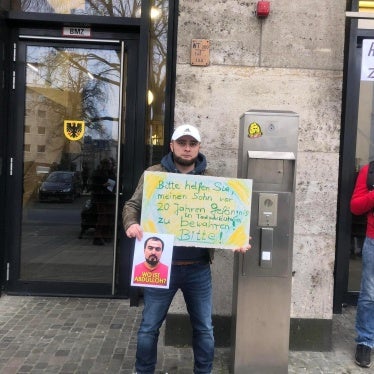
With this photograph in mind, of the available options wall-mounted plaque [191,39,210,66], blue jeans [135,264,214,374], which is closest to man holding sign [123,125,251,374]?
blue jeans [135,264,214,374]

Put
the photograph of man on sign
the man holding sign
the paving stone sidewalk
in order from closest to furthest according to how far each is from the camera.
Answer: the photograph of man on sign, the man holding sign, the paving stone sidewalk

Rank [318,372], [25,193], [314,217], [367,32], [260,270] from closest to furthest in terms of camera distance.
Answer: [260,270] < [318,372] < [314,217] < [367,32] < [25,193]

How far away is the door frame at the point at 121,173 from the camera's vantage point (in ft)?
16.8

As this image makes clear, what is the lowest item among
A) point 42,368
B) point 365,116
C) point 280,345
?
point 42,368

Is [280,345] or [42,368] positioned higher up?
[280,345]

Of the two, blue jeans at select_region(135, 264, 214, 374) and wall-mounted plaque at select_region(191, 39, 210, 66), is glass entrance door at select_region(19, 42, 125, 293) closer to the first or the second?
wall-mounted plaque at select_region(191, 39, 210, 66)

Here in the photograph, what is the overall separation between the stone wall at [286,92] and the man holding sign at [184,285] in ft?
2.93

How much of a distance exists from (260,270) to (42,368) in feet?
6.01

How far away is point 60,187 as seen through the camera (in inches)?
208

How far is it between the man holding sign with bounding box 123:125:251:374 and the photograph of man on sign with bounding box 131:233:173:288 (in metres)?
0.13

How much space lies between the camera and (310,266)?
406 cm

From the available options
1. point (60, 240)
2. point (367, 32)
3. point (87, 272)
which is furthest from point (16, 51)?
point (367, 32)

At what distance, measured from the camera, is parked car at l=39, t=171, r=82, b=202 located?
17.3ft

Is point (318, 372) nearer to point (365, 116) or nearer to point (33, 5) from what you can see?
point (365, 116)
